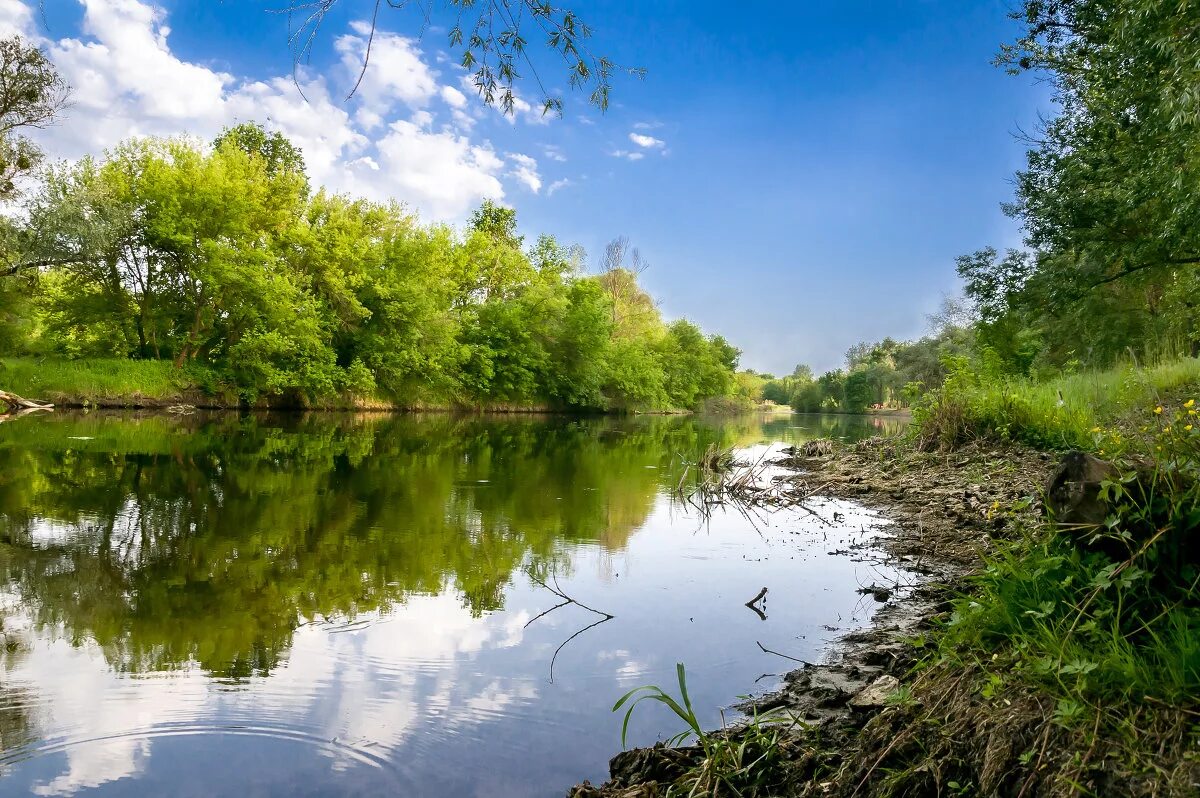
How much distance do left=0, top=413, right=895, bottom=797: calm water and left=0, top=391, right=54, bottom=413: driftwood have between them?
18737 millimetres

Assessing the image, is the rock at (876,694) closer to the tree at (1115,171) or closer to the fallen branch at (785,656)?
the fallen branch at (785,656)

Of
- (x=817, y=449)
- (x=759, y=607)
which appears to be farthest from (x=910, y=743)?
(x=817, y=449)

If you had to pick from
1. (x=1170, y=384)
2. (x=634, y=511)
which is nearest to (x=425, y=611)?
(x=634, y=511)

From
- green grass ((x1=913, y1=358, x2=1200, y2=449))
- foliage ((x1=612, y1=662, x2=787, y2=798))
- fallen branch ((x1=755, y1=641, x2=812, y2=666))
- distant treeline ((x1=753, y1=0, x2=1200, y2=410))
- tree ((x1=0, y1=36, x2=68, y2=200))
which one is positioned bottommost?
fallen branch ((x1=755, y1=641, x2=812, y2=666))

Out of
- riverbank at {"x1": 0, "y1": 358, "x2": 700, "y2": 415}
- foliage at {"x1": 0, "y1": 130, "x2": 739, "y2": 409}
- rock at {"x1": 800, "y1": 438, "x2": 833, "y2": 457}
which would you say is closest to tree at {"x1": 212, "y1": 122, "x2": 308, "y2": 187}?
foliage at {"x1": 0, "y1": 130, "x2": 739, "y2": 409}

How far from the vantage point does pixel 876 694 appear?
3.01 m

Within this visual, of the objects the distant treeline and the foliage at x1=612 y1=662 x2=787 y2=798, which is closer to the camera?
the foliage at x1=612 y1=662 x2=787 y2=798

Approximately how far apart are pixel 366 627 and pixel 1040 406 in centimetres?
1054

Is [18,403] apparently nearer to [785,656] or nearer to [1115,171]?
[785,656]

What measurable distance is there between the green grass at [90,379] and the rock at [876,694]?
105 ft

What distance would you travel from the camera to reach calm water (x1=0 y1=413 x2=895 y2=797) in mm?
2873

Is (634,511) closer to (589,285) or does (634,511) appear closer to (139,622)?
(139,622)

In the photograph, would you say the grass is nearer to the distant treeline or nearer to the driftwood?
the distant treeline

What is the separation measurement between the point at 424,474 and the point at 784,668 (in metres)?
9.02
